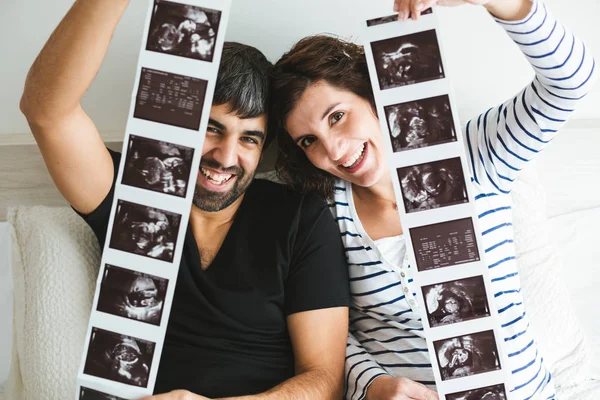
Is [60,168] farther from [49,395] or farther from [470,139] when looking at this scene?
[470,139]

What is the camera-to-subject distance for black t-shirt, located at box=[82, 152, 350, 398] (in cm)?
164

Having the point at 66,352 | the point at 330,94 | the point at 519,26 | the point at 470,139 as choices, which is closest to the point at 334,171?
the point at 330,94

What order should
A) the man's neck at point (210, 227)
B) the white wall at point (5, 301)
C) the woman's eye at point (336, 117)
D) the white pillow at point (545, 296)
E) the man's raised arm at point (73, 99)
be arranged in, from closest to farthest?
the man's raised arm at point (73, 99) < the woman's eye at point (336, 117) < the man's neck at point (210, 227) < the white pillow at point (545, 296) < the white wall at point (5, 301)

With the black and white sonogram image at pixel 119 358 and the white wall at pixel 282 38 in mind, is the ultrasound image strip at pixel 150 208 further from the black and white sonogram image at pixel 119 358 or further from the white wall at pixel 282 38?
the white wall at pixel 282 38

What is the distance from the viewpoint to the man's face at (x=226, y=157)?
1588mm

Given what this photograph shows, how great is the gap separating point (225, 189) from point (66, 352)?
0.56 meters

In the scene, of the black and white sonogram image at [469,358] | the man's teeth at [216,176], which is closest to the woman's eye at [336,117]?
the man's teeth at [216,176]

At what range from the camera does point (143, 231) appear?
1404 mm

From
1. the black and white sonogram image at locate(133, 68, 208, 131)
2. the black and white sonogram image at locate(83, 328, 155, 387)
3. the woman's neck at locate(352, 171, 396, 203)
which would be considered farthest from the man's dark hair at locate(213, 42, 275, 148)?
the black and white sonogram image at locate(83, 328, 155, 387)

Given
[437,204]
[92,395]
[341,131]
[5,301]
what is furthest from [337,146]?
[5,301]

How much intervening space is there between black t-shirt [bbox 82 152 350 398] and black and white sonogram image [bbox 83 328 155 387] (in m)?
0.24

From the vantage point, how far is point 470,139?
1.60m

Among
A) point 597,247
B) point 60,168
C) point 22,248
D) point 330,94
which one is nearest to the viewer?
point 60,168

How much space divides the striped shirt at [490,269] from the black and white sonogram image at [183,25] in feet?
2.04
